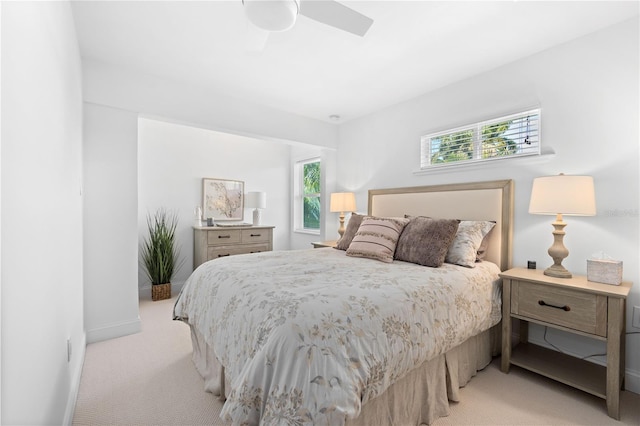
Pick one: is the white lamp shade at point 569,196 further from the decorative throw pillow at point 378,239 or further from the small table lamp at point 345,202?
the small table lamp at point 345,202

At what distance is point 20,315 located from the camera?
0.89 meters

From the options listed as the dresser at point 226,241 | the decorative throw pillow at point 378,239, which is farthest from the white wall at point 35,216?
the dresser at point 226,241

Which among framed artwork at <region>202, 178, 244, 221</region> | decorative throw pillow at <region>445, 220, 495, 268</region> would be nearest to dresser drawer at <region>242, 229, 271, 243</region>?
framed artwork at <region>202, 178, 244, 221</region>

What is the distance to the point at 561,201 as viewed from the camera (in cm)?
202

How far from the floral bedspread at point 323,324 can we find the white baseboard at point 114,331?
0.99 meters

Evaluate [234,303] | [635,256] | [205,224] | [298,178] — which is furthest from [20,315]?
[298,178]

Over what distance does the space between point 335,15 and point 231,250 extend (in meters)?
3.40

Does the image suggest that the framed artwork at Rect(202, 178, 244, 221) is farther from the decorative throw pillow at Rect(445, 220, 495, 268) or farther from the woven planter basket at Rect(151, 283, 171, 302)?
the decorative throw pillow at Rect(445, 220, 495, 268)

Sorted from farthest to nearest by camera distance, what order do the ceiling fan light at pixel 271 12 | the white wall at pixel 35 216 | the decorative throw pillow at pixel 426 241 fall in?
the decorative throw pillow at pixel 426 241
the ceiling fan light at pixel 271 12
the white wall at pixel 35 216

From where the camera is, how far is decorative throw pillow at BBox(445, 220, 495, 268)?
7.49 feet

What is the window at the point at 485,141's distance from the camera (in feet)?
8.40

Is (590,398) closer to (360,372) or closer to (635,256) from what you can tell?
(635,256)

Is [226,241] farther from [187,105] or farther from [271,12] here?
[271,12]

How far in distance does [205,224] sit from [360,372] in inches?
155
